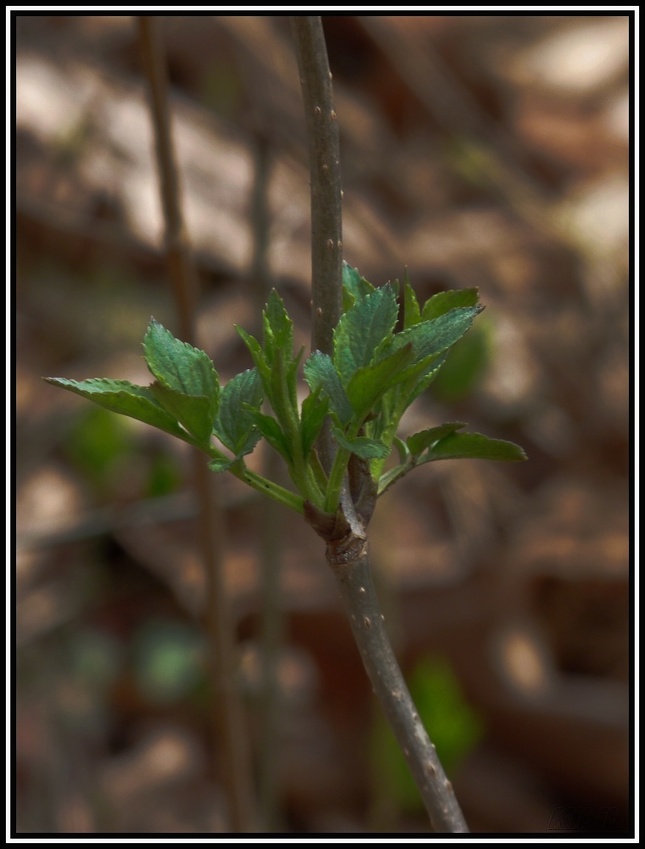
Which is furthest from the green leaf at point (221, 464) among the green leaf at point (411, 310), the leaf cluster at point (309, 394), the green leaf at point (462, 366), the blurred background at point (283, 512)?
the blurred background at point (283, 512)

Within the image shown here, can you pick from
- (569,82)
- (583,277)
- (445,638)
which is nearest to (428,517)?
(445,638)

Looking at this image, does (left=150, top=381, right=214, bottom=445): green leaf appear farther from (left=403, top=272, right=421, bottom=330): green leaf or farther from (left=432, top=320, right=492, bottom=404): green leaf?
(left=432, top=320, right=492, bottom=404): green leaf

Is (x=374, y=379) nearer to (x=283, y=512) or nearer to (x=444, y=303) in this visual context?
(x=444, y=303)

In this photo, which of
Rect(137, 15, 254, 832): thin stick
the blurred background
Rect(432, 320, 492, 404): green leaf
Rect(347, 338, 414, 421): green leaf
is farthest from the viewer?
the blurred background

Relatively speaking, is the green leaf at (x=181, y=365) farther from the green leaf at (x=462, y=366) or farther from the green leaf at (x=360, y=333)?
the green leaf at (x=462, y=366)

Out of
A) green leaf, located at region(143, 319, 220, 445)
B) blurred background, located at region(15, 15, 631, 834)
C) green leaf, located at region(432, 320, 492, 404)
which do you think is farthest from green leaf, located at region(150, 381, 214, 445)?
blurred background, located at region(15, 15, 631, 834)
